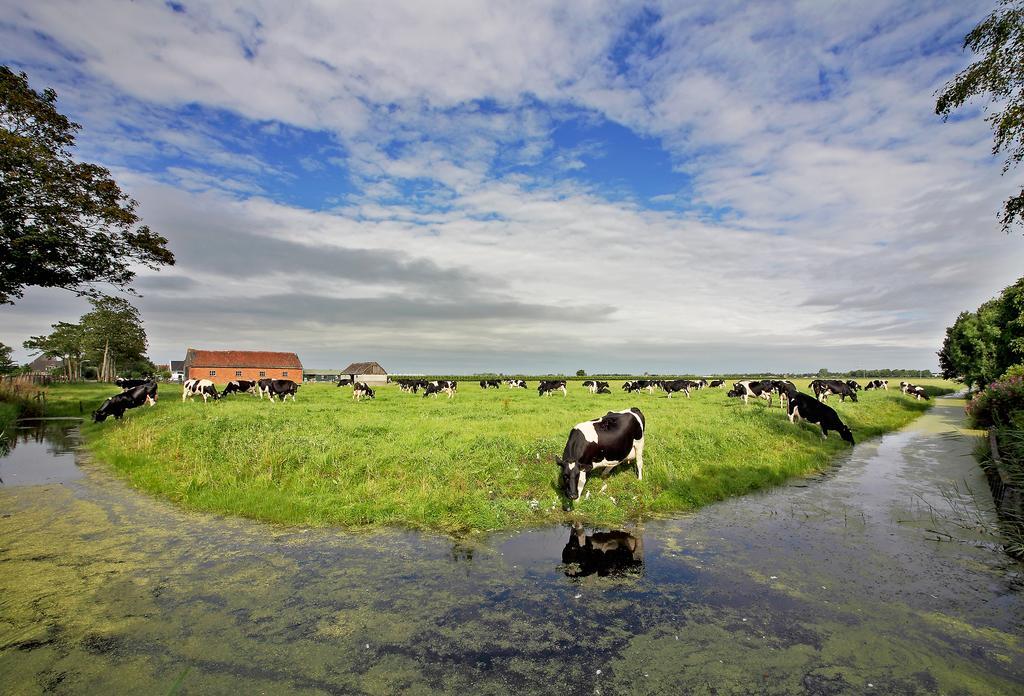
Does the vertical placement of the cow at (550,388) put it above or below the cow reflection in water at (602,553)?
above

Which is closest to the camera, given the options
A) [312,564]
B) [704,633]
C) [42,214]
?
[704,633]

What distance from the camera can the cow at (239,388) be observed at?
3860 cm

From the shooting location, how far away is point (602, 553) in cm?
862

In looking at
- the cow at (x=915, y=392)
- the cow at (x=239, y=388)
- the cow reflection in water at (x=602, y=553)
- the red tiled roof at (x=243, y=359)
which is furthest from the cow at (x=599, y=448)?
the red tiled roof at (x=243, y=359)

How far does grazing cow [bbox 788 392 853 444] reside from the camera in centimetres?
2211

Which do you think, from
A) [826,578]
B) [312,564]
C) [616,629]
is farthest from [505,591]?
[826,578]

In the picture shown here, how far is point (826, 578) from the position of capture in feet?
24.4

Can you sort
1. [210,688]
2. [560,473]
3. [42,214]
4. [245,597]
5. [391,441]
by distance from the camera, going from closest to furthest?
1. [210,688]
2. [245,597]
3. [560,473]
4. [391,441]
5. [42,214]

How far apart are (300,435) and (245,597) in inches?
415

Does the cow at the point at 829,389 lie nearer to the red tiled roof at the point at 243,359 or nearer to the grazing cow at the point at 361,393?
the grazing cow at the point at 361,393

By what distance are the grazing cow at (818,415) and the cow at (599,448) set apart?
13877mm

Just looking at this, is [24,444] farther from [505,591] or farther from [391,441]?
[505,591]

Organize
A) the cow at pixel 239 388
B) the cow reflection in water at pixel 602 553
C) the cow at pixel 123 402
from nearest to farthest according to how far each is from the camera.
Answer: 1. the cow reflection in water at pixel 602 553
2. the cow at pixel 123 402
3. the cow at pixel 239 388

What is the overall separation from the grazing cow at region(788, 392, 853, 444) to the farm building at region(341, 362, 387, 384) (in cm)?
7444
